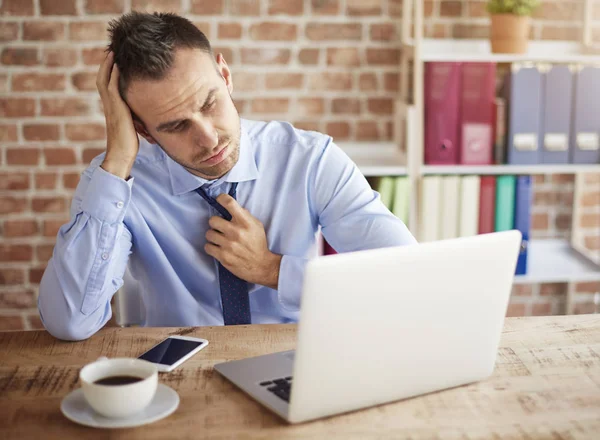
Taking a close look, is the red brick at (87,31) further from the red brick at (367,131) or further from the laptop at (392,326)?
the laptop at (392,326)

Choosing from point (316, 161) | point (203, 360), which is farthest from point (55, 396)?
point (316, 161)

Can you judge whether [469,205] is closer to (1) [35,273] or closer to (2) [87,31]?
(2) [87,31]

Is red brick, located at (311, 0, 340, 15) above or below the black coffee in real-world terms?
above

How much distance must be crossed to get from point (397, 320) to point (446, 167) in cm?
172

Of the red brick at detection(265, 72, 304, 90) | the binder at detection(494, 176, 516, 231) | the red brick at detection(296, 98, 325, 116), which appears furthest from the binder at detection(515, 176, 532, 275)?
the red brick at detection(265, 72, 304, 90)

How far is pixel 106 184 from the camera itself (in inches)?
61.2

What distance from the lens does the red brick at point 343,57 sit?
2.90 meters

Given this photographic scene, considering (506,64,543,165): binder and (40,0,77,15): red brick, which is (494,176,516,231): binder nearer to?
(506,64,543,165): binder

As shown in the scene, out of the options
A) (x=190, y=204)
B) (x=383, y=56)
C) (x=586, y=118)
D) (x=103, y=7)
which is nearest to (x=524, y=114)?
(x=586, y=118)

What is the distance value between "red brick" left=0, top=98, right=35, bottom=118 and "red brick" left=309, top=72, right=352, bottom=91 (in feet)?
3.48

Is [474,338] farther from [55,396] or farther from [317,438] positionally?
[55,396]

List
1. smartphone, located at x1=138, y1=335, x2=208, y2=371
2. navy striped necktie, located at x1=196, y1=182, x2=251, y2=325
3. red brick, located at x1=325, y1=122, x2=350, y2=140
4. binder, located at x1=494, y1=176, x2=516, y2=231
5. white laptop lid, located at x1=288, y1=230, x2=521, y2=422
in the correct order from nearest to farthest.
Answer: white laptop lid, located at x1=288, y1=230, x2=521, y2=422
smartphone, located at x1=138, y1=335, x2=208, y2=371
navy striped necktie, located at x1=196, y1=182, x2=251, y2=325
binder, located at x1=494, y1=176, x2=516, y2=231
red brick, located at x1=325, y1=122, x2=350, y2=140

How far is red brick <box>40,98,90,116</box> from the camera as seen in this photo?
9.36 feet

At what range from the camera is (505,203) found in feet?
9.10
